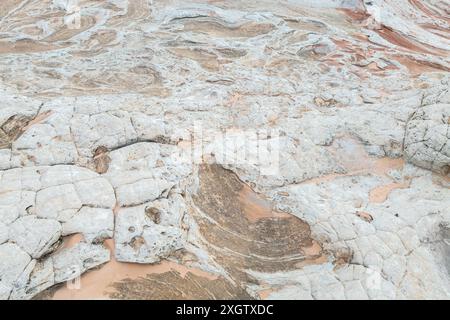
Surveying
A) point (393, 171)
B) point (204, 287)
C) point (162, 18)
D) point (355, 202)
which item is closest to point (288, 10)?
point (162, 18)

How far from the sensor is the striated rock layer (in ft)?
16.2

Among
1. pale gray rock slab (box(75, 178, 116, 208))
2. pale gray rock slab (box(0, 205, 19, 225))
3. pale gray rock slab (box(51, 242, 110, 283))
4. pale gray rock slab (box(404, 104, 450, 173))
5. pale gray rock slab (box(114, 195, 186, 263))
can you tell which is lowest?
pale gray rock slab (box(51, 242, 110, 283))

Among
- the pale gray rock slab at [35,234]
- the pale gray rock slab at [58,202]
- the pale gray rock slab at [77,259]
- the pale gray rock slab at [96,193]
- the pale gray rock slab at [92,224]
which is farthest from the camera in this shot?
the pale gray rock slab at [96,193]

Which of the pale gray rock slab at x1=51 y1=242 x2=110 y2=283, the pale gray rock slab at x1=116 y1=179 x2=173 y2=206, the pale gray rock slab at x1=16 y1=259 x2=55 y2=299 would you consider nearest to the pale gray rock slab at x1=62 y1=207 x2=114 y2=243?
the pale gray rock slab at x1=51 y1=242 x2=110 y2=283

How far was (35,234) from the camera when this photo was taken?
490 centimetres

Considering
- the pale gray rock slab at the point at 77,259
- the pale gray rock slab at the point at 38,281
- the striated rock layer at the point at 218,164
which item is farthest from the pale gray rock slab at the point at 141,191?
the pale gray rock slab at the point at 38,281

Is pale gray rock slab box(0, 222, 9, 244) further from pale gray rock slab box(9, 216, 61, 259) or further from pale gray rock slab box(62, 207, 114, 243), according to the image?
pale gray rock slab box(62, 207, 114, 243)

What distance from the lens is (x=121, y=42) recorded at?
10.4m

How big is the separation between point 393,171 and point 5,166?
6.01 m

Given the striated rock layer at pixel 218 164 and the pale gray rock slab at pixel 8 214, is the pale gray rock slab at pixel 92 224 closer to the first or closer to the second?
the striated rock layer at pixel 218 164

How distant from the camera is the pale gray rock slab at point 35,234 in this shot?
4.80m

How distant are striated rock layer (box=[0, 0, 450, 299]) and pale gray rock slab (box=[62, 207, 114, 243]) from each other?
2cm

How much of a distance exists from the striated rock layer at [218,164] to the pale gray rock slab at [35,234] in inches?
0.8

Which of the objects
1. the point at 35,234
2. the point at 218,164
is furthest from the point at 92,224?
the point at 218,164
